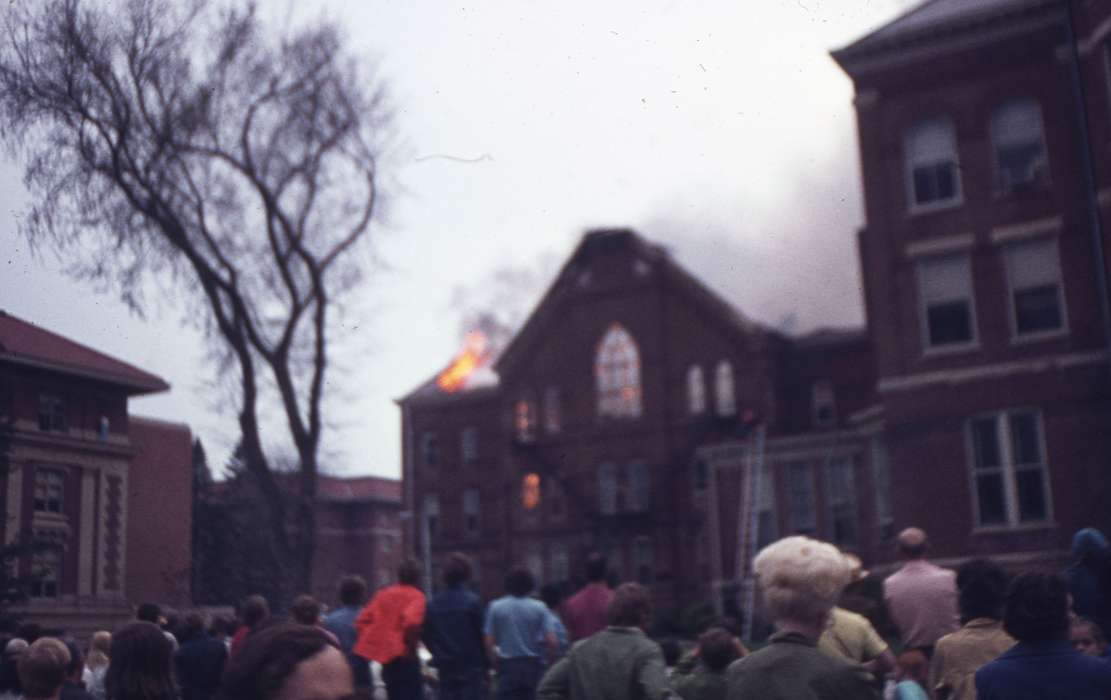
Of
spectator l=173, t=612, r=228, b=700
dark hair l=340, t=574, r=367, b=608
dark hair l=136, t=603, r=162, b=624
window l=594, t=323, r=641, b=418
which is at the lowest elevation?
spectator l=173, t=612, r=228, b=700

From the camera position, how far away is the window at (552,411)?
51.4 meters

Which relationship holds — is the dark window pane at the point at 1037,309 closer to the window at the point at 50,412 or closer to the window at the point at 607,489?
the window at the point at 50,412

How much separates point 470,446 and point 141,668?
172 feet

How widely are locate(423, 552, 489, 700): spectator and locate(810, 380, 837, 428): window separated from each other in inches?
1448

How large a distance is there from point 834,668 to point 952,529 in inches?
958

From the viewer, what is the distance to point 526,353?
172 ft

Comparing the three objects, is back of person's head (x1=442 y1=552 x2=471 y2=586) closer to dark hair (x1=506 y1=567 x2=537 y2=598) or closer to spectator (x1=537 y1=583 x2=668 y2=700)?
dark hair (x1=506 y1=567 x2=537 y2=598)

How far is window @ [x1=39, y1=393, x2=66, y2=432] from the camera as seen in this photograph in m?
16.5

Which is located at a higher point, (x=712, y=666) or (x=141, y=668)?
(x=141, y=668)

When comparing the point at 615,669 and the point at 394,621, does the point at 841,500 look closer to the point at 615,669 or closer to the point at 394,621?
the point at 394,621

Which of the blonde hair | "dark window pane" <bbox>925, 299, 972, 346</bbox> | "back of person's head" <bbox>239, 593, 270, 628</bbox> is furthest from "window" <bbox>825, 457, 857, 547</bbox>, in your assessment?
the blonde hair

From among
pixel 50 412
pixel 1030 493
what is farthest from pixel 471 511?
pixel 50 412

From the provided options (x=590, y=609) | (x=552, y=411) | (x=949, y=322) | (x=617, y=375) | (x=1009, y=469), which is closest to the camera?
(x=590, y=609)

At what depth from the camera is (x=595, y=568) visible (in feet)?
36.6
